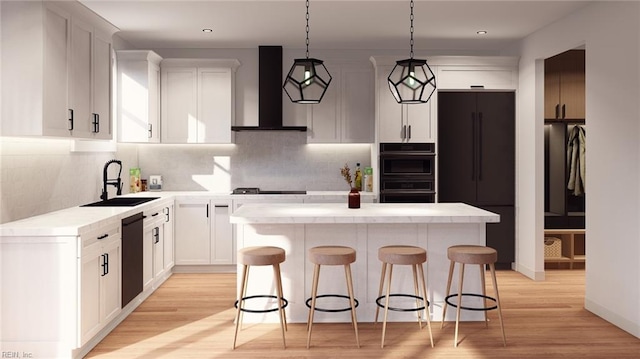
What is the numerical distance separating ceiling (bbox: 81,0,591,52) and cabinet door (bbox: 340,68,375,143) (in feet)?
1.27

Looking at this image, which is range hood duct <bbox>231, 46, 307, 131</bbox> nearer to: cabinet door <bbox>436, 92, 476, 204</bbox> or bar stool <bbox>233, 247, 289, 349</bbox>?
cabinet door <bbox>436, 92, 476, 204</bbox>

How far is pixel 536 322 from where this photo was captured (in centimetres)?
464

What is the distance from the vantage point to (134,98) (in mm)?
6406

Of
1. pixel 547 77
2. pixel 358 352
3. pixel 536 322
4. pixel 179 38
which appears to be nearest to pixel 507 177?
pixel 547 77

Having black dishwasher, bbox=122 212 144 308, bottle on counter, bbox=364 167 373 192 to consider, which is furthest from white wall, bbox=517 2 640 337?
black dishwasher, bbox=122 212 144 308

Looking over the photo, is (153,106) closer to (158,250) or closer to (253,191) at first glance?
(253,191)

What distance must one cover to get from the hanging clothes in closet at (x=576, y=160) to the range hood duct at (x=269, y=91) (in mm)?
3413

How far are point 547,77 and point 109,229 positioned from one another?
18.1ft

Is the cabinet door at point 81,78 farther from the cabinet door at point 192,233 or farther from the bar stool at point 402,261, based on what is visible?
the bar stool at point 402,261

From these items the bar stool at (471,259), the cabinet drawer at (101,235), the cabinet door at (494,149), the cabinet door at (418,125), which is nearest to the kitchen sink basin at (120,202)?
the cabinet drawer at (101,235)

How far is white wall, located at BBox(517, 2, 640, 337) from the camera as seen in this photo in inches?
172

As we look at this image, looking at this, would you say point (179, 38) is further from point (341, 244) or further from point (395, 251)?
point (395, 251)

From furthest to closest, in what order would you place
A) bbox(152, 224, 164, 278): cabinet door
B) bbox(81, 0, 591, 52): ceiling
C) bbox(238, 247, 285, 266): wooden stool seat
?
bbox(152, 224, 164, 278): cabinet door, bbox(81, 0, 591, 52): ceiling, bbox(238, 247, 285, 266): wooden stool seat

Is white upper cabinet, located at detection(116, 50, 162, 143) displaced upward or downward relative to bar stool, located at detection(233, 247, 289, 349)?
upward
